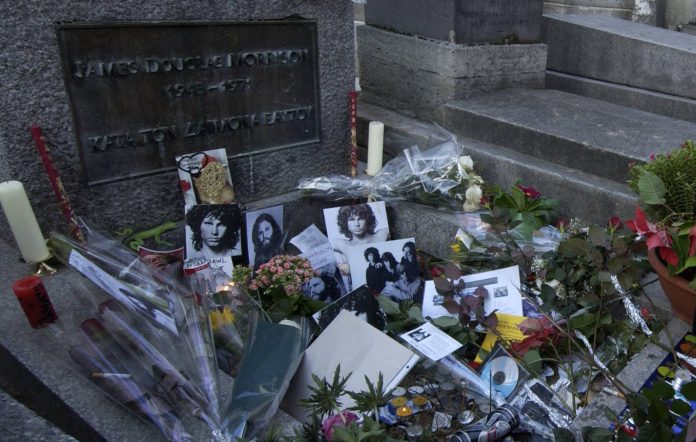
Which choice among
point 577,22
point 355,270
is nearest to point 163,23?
point 355,270

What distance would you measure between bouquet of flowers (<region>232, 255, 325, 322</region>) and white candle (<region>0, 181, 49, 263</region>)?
0.95 m

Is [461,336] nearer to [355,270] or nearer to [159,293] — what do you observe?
[355,270]

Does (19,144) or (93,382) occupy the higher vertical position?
(19,144)

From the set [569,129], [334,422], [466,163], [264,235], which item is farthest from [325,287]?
[569,129]

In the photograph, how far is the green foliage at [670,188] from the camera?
2.24 meters

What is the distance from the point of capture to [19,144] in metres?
2.83

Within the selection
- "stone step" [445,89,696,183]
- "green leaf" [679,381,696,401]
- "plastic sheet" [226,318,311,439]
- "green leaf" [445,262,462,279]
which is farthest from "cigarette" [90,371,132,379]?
"stone step" [445,89,696,183]

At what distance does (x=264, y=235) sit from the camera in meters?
3.59

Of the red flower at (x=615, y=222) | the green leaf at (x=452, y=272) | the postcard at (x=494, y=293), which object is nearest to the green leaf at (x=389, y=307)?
the postcard at (x=494, y=293)

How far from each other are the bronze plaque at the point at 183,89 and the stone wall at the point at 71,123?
0.05 metres

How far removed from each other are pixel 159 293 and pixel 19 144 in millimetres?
1141

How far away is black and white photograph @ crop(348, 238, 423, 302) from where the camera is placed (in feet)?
11.1

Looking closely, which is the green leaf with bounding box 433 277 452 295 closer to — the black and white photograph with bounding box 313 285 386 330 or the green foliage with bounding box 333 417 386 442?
the black and white photograph with bounding box 313 285 386 330

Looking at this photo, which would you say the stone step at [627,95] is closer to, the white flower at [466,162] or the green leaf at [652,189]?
the white flower at [466,162]
